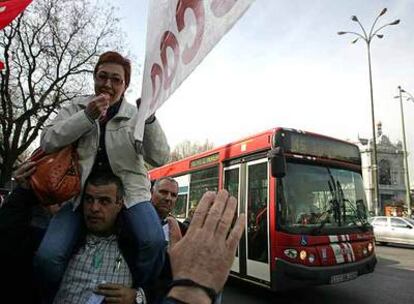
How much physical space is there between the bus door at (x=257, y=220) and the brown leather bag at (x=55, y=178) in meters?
5.27

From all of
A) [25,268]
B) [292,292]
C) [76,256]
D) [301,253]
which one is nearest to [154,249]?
[76,256]

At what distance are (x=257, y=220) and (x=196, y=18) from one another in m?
6.36

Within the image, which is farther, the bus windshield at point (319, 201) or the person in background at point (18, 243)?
the bus windshield at point (319, 201)

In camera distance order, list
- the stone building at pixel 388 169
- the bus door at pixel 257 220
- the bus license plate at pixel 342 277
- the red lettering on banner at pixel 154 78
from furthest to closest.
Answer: the stone building at pixel 388 169 < the bus door at pixel 257 220 < the bus license plate at pixel 342 277 < the red lettering on banner at pixel 154 78

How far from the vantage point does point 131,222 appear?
2.33 metres

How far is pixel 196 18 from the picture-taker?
132 cm

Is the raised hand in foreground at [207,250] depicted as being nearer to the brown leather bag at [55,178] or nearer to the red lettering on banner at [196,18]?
the red lettering on banner at [196,18]

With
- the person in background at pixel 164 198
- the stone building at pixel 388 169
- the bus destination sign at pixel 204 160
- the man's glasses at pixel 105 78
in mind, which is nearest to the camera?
the man's glasses at pixel 105 78

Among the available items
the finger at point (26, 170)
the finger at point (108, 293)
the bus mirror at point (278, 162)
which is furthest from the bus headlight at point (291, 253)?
the finger at point (26, 170)

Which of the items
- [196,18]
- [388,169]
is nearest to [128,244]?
[196,18]

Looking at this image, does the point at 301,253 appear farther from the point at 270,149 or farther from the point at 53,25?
the point at 53,25

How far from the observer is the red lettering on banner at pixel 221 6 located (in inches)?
44.7

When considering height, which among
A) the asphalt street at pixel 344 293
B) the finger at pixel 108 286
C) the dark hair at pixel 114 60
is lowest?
the asphalt street at pixel 344 293

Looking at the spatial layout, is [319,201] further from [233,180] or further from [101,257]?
[101,257]
